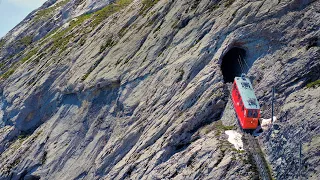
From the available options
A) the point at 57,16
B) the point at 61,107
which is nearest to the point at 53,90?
the point at 61,107

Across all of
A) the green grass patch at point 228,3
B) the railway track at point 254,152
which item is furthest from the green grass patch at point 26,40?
the railway track at point 254,152

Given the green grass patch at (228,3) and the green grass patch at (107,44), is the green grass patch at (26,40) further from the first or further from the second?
the green grass patch at (228,3)

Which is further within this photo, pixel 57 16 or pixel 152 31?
pixel 57 16

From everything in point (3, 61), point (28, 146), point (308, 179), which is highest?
point (3, 61)

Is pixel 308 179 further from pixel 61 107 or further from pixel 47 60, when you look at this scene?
pixel 47 60

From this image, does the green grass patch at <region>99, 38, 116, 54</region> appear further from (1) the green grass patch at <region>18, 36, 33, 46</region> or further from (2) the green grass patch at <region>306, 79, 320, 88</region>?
(1) the green grass patch at <region>18, 36, 33, 46</region>

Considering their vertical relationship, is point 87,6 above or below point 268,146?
above

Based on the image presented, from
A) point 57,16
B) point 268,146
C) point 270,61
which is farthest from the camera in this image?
point 57,16
